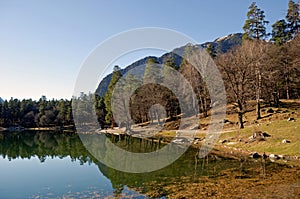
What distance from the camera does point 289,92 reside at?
50344 mm

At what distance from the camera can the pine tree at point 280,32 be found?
172ft

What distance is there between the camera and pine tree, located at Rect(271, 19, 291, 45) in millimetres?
52531

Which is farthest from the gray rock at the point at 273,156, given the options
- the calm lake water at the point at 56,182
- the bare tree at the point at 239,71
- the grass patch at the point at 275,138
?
the calm lake water at the point at 56,182

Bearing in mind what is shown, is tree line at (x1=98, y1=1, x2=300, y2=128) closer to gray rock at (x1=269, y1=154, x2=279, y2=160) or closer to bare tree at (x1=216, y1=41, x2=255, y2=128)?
bare tree at (x1=216, y1=41, x2=255, y2=128)

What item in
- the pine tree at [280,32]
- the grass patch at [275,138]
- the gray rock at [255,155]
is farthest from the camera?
the pine tree at [280,32]

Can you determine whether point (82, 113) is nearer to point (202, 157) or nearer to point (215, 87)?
point (215, 87)

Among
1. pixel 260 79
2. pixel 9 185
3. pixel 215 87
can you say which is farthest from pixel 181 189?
pixel 215 87

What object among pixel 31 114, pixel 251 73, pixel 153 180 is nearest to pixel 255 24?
pixel 251 73

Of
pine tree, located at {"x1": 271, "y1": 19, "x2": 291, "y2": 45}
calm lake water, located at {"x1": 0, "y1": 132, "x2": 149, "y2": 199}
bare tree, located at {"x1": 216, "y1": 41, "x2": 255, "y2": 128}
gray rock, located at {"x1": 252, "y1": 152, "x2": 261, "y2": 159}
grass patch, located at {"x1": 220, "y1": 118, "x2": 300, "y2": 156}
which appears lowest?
calm lake water, located at {"x1": 0, "y1": 132, "x2": 149, "y2": 199}

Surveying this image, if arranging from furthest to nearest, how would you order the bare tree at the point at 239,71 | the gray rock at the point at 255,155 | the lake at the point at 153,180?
the bare tree at the point at 239,71
the gray rock at the point at 255,155
the lake at the point at 153,180

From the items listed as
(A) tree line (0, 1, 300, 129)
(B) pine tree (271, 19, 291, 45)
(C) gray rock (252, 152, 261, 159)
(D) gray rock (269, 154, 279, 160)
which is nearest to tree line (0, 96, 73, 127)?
(A) tree line (0, 1, 300, 129)

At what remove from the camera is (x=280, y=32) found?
53781 millimetres

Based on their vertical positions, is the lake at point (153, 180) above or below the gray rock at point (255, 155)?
below

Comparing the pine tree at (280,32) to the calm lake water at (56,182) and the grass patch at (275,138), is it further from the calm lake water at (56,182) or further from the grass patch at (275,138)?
the calm lake water at (56,182)
